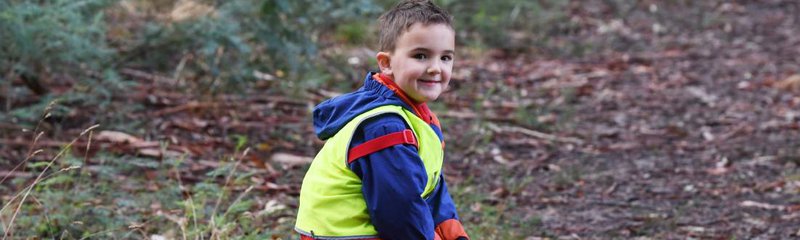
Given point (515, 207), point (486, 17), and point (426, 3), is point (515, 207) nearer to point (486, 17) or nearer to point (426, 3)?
point (426, 3)

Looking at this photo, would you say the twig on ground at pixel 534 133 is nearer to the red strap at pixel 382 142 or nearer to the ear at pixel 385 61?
the ear at pixel 385 61

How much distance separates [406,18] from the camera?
132 inches

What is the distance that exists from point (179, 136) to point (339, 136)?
12.6ft

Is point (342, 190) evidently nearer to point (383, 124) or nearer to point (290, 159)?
point (383, 124)

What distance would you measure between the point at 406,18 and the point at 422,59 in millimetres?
135

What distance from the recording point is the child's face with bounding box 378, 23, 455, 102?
335 centimetres

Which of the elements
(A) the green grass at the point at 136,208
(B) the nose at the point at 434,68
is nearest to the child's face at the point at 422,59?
(B) the nose at the point at 434,68

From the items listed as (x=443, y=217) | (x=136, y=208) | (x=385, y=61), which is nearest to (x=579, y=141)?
(x=136, y=208)

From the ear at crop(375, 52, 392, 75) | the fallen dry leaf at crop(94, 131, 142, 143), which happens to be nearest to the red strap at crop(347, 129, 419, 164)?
the ear at crop(375, 52, 392, 75)

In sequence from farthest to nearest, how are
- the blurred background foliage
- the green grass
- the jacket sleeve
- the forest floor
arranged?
the blurred background foliage → the forest floor → the green grass → the jacket sleeve

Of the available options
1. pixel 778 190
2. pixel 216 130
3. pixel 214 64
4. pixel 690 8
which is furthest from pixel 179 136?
pixel 690 8

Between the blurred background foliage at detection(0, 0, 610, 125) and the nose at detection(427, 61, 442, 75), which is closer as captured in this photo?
the nose at detection(427, 61, 442, 75)

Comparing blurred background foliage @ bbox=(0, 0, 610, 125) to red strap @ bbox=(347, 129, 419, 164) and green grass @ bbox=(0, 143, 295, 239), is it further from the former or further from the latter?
red strap @ bbox=(347, 129, 419, 164)

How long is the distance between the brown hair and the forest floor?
73.4 inches
